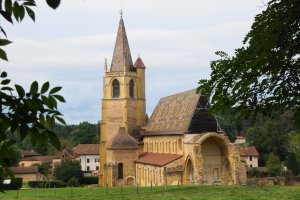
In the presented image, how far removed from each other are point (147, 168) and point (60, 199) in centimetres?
1609

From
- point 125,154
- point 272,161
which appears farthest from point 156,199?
point 272,161

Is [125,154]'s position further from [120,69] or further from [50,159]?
[50,159]

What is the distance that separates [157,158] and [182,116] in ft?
16.1

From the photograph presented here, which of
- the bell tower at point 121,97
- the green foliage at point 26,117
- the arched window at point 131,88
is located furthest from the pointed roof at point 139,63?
the green foliage at point 26,117

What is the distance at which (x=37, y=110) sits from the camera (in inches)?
118

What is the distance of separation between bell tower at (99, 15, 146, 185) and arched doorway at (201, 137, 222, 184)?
1346cm

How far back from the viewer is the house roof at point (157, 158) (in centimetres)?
3944

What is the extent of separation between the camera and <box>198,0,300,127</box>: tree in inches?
332

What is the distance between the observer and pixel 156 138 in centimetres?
4734

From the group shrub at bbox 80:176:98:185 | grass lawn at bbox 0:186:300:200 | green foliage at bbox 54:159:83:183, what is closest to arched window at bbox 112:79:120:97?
green foliage at bbox 54:159:83:183

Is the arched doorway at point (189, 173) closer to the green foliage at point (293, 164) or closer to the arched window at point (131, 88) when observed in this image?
the arched window at point (131, 88)

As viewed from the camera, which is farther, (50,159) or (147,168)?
(50,159)

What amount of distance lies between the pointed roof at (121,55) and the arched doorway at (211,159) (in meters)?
16.6

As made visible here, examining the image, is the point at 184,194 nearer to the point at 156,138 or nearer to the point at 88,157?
the point at 156,138
